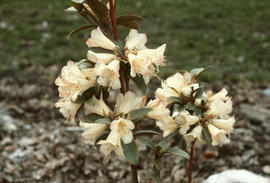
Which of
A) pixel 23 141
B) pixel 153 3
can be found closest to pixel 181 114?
pixel 23 141

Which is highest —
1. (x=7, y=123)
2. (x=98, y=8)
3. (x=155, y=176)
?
(x=98, y=8)

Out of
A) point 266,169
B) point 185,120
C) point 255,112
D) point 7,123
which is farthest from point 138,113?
point 255,112

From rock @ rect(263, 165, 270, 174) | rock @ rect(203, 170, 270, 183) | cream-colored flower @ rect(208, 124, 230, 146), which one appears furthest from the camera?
rock @ rect(263, 165, 270, 174)

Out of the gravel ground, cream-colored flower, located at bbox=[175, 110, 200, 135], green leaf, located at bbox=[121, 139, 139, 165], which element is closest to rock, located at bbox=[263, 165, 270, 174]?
the gravel ground

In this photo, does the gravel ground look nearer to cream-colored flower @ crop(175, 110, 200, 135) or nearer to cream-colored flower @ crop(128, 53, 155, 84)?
cream-colored flower @ crop(175, 110, 200, 135)

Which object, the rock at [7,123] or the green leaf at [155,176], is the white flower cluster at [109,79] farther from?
the rock at [7,123]

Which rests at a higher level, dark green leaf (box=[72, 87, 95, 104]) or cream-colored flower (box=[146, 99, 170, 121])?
dark green leaf (box=[72, 87, 95, 104])

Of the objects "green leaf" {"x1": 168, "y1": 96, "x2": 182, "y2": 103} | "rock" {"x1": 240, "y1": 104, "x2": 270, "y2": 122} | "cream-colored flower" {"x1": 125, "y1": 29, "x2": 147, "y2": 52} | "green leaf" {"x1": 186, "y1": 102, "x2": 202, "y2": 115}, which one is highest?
"cream-colored flower" {"x1": 125, "y1": 29, "x2": 147, "y2": 52}

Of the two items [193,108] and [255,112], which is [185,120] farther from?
[255,112]
